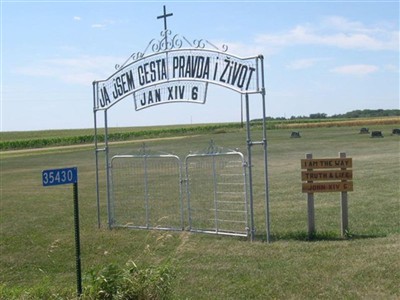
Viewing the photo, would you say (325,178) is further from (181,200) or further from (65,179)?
(65,179)

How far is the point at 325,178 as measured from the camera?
A: 11297 millimetres

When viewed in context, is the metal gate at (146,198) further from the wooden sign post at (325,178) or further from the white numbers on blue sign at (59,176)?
the white numbers on blue sign at (59,176)

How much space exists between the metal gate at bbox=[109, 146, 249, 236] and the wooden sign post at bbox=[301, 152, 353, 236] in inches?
45.6

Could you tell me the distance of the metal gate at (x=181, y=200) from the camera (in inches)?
503

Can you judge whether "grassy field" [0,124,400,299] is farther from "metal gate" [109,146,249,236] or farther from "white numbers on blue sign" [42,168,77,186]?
"white numbers on blue sign" [42,168,77,186]

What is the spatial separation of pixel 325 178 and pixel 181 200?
10.3ft

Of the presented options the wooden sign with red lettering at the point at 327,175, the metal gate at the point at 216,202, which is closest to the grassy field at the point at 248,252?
the metal gate at the point at 216,202

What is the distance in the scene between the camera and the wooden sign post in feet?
36.7

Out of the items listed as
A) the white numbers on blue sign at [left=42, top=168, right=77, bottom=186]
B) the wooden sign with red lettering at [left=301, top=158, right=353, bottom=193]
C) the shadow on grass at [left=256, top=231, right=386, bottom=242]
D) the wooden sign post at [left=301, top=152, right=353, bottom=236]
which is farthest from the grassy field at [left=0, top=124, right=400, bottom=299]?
the white numbers on blue sign at [left=42, top=168, right=77, bottom=186]

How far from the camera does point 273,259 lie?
9.38 m

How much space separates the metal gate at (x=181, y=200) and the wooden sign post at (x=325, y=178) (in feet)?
3.80

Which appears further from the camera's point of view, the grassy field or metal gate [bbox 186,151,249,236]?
metal gate [bbox 186,151,249,236]

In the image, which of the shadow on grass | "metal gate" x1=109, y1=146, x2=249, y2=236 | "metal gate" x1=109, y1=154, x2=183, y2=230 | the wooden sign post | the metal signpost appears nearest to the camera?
the metal signpost

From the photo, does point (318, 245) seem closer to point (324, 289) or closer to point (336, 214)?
point (324, 289)
